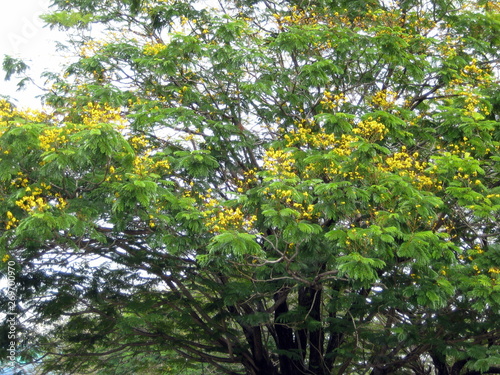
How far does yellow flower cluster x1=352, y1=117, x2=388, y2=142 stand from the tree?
34 mm

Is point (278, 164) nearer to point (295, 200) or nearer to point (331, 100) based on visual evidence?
point (295, 200)

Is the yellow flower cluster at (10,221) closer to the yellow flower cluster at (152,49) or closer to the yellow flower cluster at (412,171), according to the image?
the yellow flower cluster at (152,49)

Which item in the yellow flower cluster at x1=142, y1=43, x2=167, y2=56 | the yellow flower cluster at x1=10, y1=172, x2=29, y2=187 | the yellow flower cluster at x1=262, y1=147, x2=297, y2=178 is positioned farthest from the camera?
the yellow flower cluster at x1=142, y1=43, x2=167, y2=56

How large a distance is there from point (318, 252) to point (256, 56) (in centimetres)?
225

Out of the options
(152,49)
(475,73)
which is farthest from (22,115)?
(475,73)

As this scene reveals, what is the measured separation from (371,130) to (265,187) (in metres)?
1.16

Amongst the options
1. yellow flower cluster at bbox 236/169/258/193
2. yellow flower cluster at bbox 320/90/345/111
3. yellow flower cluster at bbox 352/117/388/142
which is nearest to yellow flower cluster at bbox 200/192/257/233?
yellow flower cluster at bbox 236/169/258/193

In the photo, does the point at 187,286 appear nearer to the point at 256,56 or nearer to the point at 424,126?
the point at 256,56

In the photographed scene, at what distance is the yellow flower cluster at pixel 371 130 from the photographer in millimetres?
5465

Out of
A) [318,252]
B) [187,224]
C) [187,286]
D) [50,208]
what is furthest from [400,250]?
[187,286]

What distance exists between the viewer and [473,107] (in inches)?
239

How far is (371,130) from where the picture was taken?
18.4 ft

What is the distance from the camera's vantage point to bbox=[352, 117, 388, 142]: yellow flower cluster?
547cm

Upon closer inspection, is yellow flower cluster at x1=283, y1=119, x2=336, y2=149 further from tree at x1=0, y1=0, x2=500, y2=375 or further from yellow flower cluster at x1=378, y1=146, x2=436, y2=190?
yellow flower cluster at x1=378, y1=146, x2=436, y2=190
